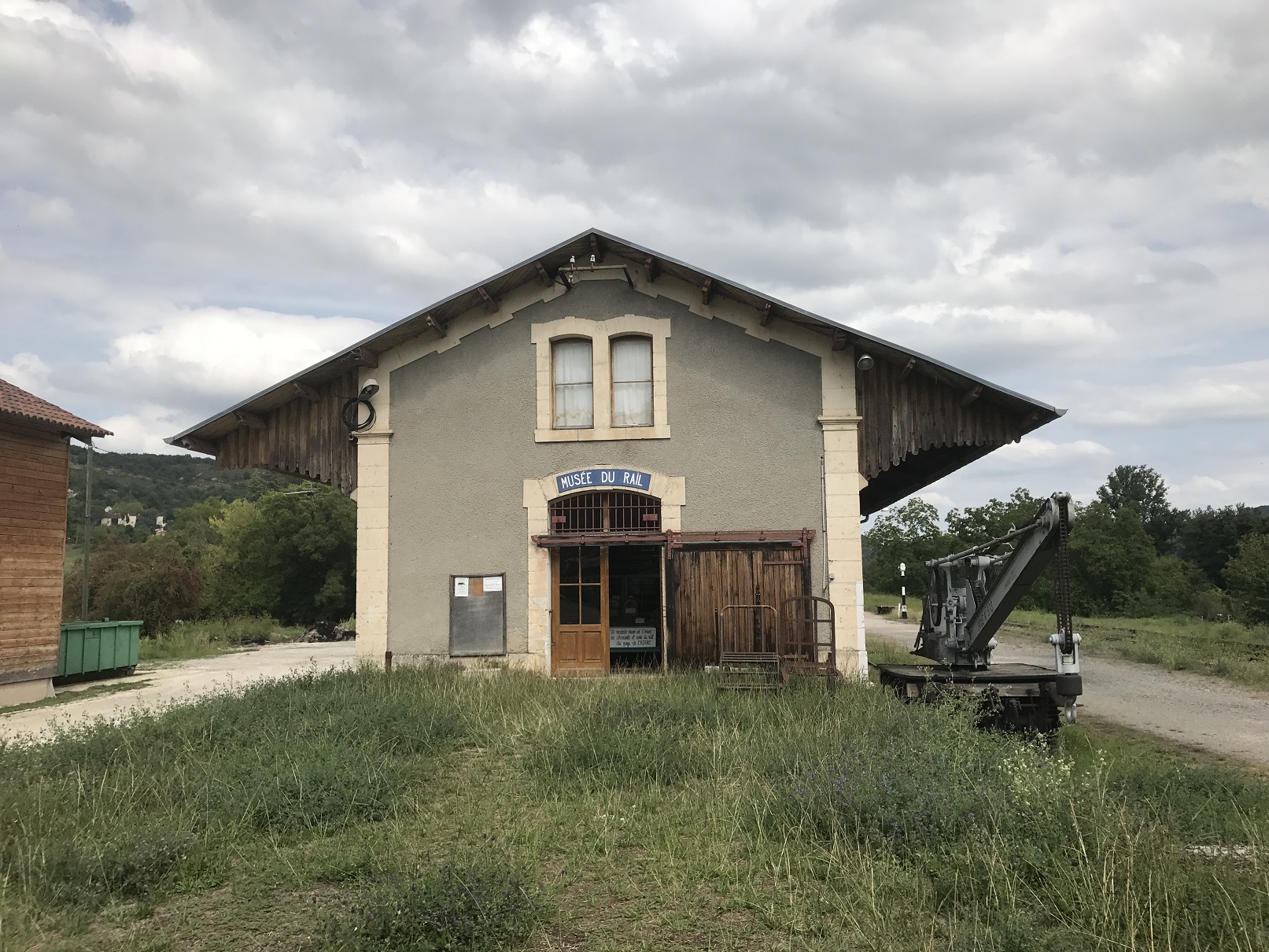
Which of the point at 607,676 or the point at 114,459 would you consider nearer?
the point at 607,676

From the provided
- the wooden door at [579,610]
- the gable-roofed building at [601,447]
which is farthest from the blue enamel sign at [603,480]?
the wooden door at [579,610]

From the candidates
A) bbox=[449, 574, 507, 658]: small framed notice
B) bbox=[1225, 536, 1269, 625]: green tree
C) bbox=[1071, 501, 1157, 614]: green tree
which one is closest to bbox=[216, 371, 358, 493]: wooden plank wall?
bbox=[449, 574, 507, 658]: small framed notice

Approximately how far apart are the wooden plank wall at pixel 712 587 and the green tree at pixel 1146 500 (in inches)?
2747

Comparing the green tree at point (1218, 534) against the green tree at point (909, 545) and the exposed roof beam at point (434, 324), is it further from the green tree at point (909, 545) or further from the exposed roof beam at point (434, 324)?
the exposed roof beam at point (434, 324)

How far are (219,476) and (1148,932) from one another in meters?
116

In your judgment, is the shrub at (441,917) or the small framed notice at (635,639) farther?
the small framed notice at (635,639)

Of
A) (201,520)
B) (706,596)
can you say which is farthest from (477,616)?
(201,520)

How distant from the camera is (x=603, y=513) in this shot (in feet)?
44.1

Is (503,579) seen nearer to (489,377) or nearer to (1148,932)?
(489,377)

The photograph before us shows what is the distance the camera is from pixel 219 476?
107 metres

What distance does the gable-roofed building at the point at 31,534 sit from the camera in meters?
14.2

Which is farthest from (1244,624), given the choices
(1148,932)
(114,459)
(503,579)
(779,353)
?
(114,459)

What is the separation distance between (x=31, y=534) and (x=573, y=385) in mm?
9510

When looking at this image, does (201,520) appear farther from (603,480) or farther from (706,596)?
(706,596)
